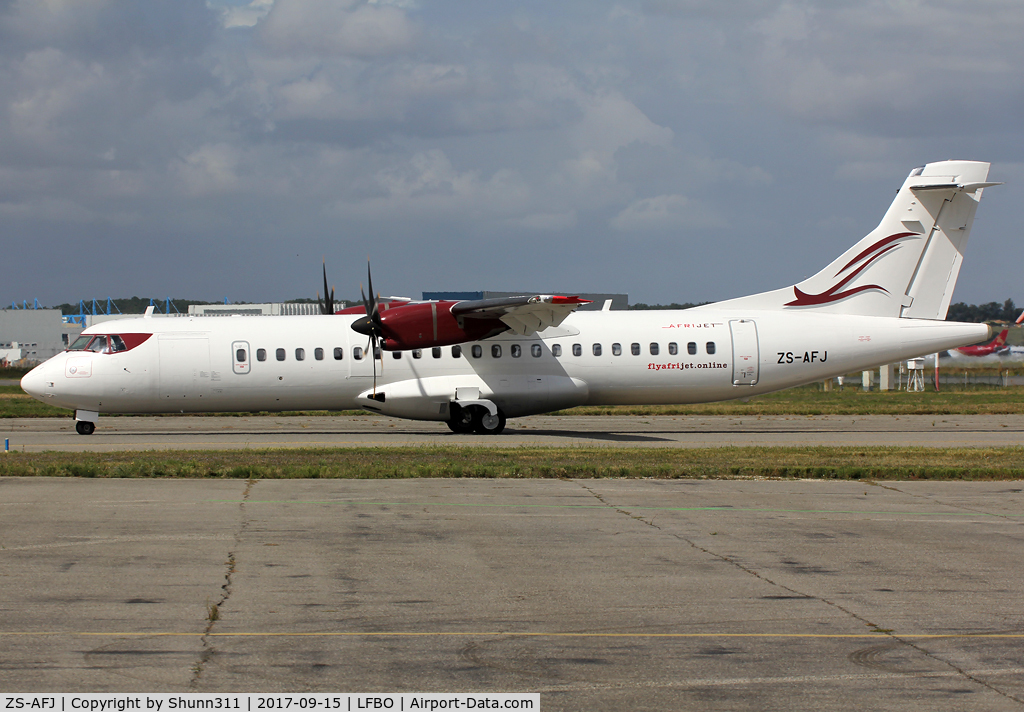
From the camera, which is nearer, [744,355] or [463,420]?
[463,420]

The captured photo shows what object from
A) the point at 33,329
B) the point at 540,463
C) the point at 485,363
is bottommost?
the point at 540,463

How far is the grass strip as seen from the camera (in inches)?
635

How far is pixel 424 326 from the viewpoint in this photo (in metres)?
23.5

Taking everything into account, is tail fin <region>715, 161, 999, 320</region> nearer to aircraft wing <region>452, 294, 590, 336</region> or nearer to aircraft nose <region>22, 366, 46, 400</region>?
aircraft wing <region>452, 294, 590, 336</region>

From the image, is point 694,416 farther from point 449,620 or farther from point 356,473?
point 449,620

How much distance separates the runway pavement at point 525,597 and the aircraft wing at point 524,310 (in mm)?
9644

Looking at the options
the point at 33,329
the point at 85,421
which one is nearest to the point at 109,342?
the point at 85,421

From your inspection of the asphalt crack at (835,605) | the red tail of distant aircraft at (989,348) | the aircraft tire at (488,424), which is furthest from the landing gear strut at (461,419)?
the red tail of distant aircraft at (989,348)

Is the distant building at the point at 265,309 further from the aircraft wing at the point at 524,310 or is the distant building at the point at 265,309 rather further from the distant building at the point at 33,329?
the aircraft wing at the point at 524,310

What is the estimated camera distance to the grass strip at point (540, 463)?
1614cm

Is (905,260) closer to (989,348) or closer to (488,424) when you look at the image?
(488,424)

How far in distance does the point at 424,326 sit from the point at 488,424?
11.5ft

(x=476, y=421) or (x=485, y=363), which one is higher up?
(x=485, y=363)

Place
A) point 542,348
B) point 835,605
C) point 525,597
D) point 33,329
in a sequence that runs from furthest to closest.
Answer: point 33,329 < point 542,348 < point 525,597 < point 835,605
